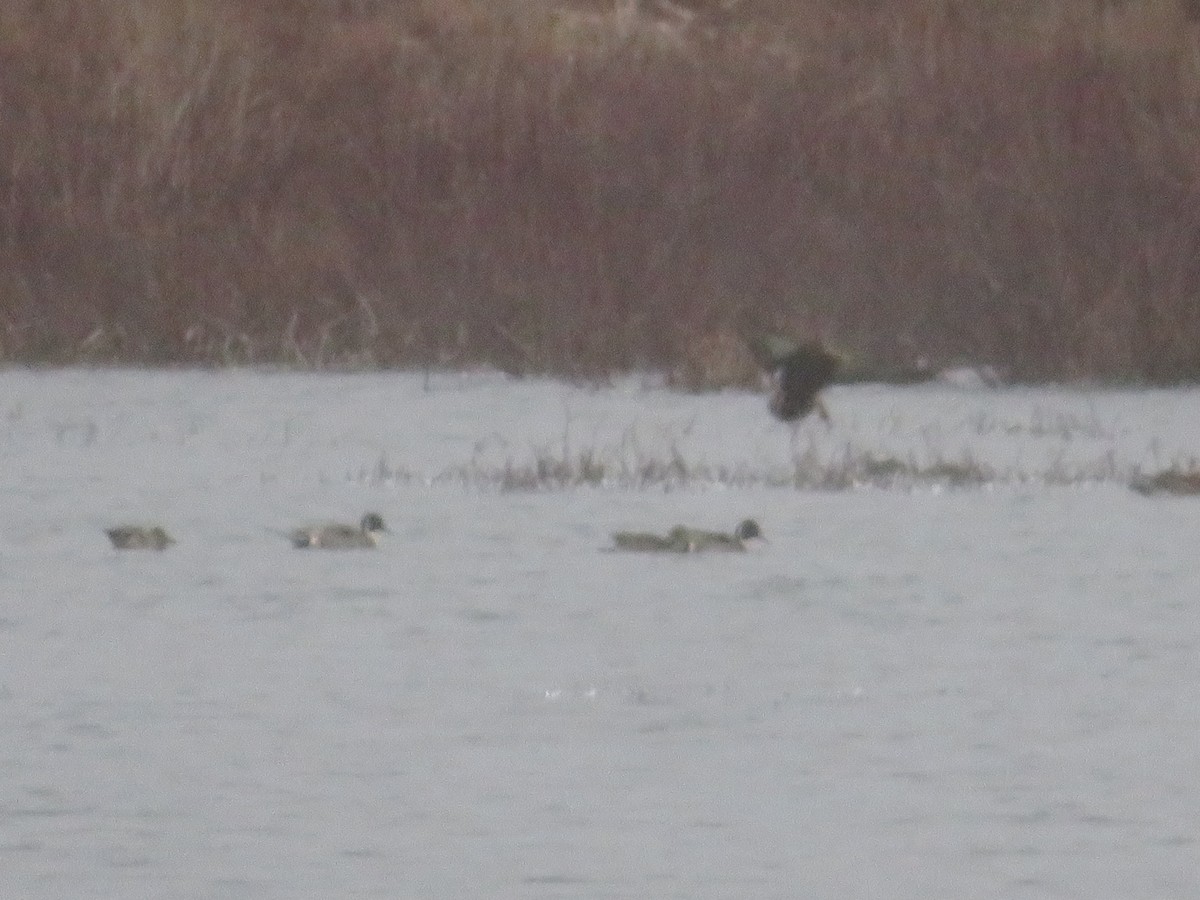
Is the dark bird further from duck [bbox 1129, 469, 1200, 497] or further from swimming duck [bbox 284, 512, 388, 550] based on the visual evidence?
swimming duck [bbox 284, 512, 388, 550]

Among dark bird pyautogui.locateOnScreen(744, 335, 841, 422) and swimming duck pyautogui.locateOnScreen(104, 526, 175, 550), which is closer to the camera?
swimming duck pyautogui.locateOnScreen(104, 526, 175, 550)

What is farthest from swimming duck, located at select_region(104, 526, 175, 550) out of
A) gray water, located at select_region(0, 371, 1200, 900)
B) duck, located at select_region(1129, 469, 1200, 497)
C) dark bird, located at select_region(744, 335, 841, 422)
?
dark bird, located at select_region(744, 335, 841, 422)

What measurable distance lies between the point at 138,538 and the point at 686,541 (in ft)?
5.18

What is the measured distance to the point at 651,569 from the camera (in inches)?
430

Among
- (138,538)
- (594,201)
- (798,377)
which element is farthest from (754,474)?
(594,201)

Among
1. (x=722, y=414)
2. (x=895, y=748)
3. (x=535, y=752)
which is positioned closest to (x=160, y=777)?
(x=535, y=752)

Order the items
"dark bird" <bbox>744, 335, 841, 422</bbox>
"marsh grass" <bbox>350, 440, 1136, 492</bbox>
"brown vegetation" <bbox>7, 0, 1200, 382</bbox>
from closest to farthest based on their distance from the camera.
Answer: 1. "marsh grass" <bbox>350, 440, 1136, 492</bbox>
2. "dark bird" <bbox>744, 335, 841, 422</bbox>
3. "brown vegetation" <bbox>7, 0, 1200, 382</bbox>

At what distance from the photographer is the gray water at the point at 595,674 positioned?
6766 mm

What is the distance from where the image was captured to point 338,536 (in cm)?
1120

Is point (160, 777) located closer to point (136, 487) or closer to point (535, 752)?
point (535, 752)

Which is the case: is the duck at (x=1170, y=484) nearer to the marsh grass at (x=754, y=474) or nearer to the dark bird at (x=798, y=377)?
the marsh grass at (x=754, y=474)

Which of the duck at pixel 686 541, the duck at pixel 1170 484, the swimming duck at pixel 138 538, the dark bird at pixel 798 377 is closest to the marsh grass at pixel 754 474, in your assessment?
the duck at pixel 1170 484

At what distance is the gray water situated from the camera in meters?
6.77

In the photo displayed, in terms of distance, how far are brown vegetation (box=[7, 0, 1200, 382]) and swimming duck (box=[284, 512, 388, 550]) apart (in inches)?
236
